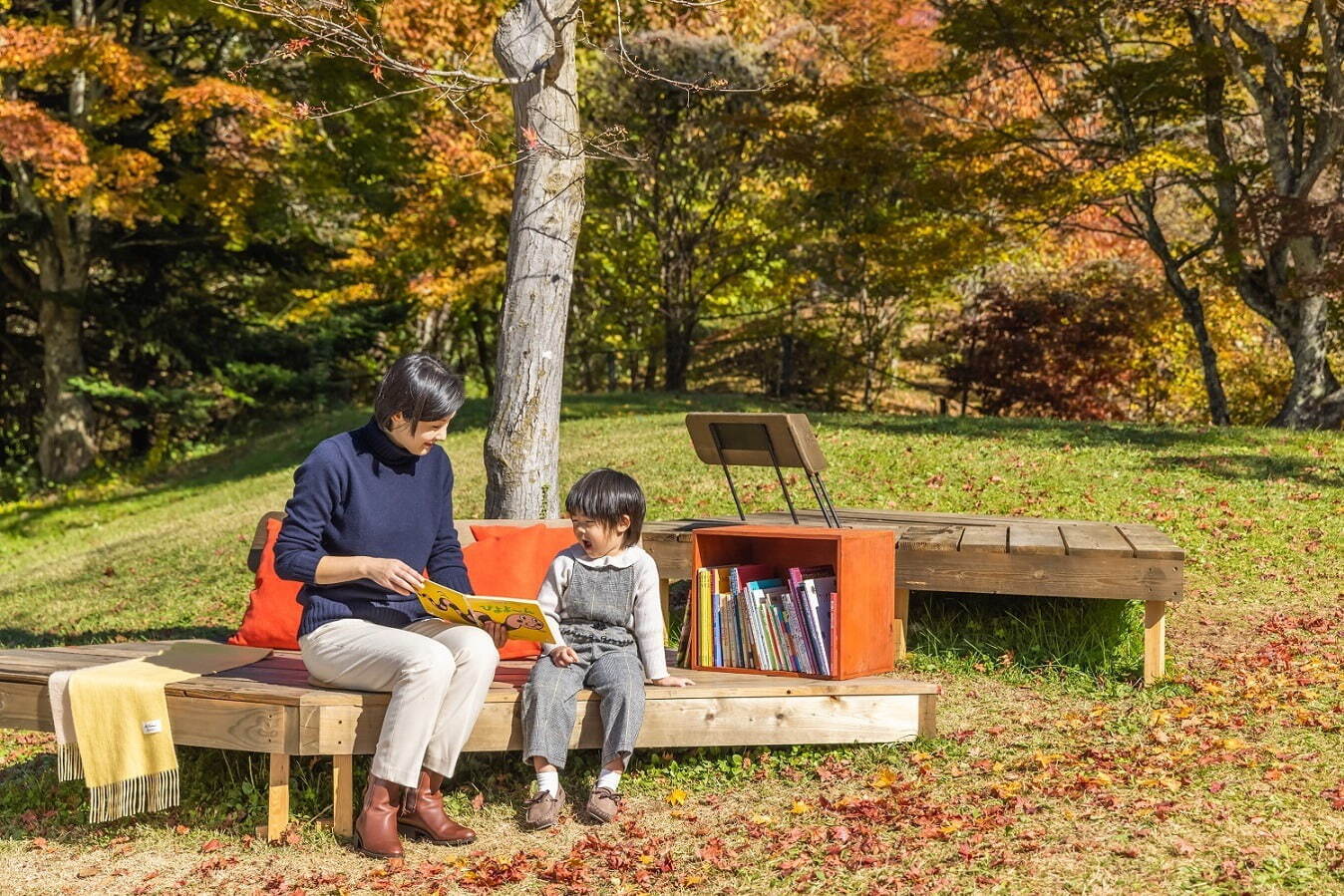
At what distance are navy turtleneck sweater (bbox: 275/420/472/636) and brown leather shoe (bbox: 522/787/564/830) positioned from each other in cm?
78

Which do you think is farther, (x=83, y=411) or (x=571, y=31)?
(x=83, y=411)

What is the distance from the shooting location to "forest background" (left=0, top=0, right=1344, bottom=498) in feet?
49.6

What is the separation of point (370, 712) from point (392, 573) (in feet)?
1.70

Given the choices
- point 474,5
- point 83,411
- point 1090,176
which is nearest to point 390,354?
point 83,411

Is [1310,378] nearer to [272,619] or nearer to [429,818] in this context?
[272,619]

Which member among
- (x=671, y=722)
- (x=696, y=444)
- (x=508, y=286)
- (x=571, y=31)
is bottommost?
(x=671, y=722)

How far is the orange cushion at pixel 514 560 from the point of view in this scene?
5500 millimetres

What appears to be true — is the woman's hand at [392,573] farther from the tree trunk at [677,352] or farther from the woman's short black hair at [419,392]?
the tree trunk at [677,352]

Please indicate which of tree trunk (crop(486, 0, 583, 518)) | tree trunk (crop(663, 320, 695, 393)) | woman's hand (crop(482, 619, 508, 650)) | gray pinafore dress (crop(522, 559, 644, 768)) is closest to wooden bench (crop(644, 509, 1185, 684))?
tree trunk (crop(486, 0, 583, 518))

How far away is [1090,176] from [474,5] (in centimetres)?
738

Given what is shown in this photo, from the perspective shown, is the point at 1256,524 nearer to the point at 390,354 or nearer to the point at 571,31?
the point at 571,31

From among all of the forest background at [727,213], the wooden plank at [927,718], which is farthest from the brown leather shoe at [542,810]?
→ the forest background at [727,213]

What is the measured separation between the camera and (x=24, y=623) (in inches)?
374

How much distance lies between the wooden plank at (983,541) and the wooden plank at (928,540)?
38 mm
